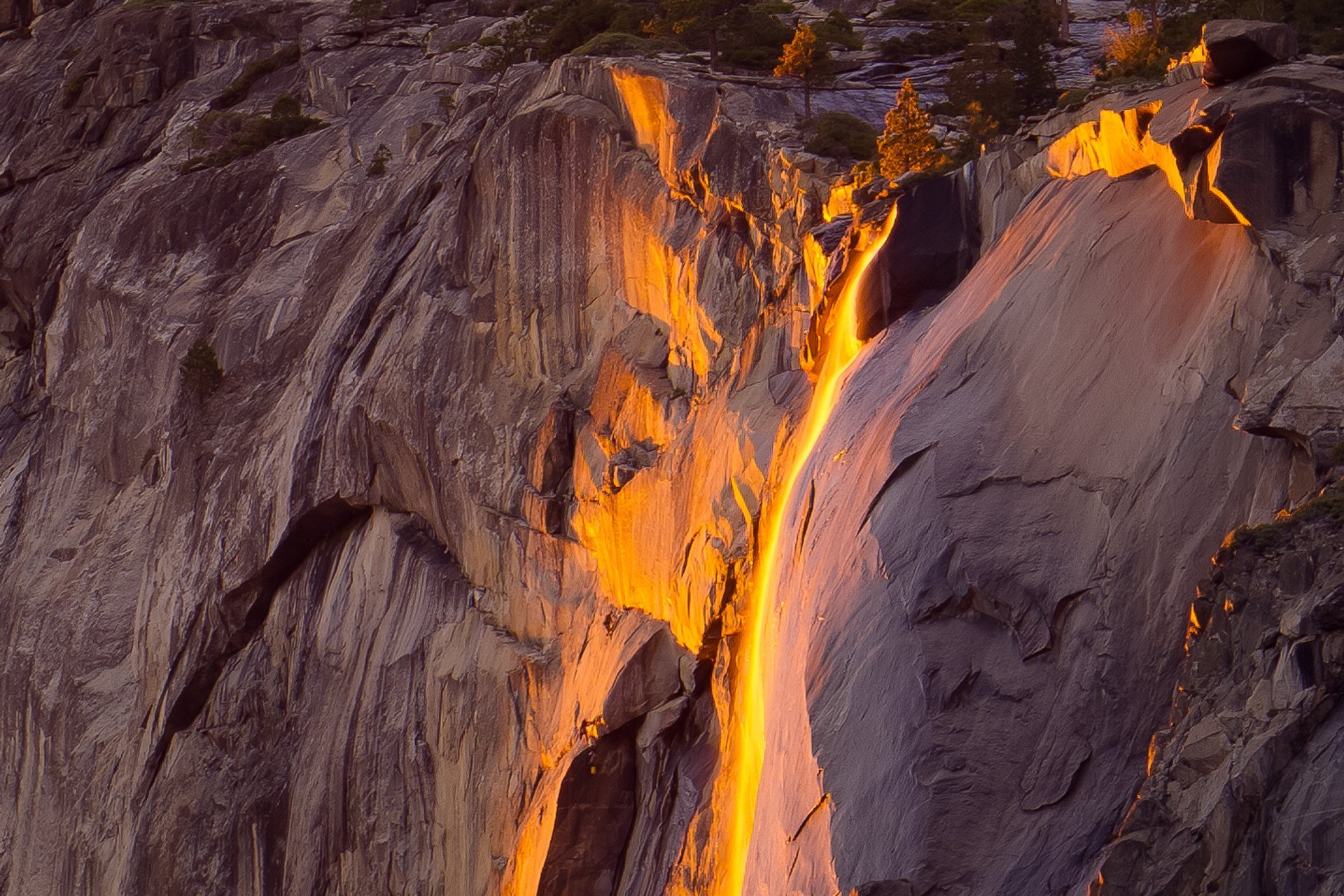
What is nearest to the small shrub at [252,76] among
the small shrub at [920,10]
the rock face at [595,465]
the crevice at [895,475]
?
the rock face at [595,465]

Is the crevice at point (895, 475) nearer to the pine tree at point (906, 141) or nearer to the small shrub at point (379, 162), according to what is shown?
the pine tree at point (906, 141)

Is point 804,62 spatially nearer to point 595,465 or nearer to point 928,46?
point 928,46

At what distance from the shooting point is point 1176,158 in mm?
17594

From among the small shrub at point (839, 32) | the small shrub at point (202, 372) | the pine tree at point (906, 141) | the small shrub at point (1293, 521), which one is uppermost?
the small shrub at point (1293, 521)

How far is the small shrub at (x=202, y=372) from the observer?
143 ft

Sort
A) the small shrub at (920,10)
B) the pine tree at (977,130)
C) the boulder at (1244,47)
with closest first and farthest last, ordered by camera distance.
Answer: the boulder at (1244,47), the pine tree at (977,130), the small shrub at (920,10)

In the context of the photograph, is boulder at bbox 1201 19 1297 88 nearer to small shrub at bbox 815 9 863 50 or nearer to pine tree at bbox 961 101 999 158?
pine tree at bbox 961 101 999 158

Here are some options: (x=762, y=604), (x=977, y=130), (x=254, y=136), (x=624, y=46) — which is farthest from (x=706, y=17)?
(x=254, y=136)

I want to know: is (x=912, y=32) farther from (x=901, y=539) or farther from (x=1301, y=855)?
(x=1301, y=855)

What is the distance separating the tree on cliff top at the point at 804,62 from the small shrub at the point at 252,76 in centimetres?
2828

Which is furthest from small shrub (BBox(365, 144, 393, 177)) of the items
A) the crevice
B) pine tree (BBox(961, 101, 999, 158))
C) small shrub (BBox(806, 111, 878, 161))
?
the crevice

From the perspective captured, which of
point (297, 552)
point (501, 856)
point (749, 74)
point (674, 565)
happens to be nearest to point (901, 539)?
point (674, 565)

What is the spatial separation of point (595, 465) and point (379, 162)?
17.0 metres

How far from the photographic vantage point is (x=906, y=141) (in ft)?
93.0
